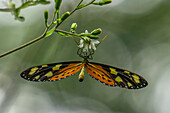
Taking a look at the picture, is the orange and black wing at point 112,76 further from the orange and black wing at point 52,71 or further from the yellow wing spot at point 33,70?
the yellow wing spot at point 33,70

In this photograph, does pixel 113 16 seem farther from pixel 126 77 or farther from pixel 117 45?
pixel 126 77

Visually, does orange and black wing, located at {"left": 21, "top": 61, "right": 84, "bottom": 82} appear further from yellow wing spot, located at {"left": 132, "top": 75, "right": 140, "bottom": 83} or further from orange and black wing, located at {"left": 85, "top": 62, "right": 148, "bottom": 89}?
yellow wing spot, located at {"left": 132, "top": 75, "right": 140, "bottom": 83}

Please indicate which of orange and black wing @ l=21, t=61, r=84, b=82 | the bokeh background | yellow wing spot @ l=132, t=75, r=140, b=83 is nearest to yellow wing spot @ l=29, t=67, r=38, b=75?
orange and black wing @ l=21, t=61, r=84, b=82

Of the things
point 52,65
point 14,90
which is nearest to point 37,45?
point 14,90

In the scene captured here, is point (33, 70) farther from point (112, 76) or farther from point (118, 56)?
point (118, 56)

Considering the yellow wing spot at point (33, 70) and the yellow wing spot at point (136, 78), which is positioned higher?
the yellow wing spot at point (33, 70)

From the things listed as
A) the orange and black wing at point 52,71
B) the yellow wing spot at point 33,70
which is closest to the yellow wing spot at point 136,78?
the orange and black wing at point 52,71
